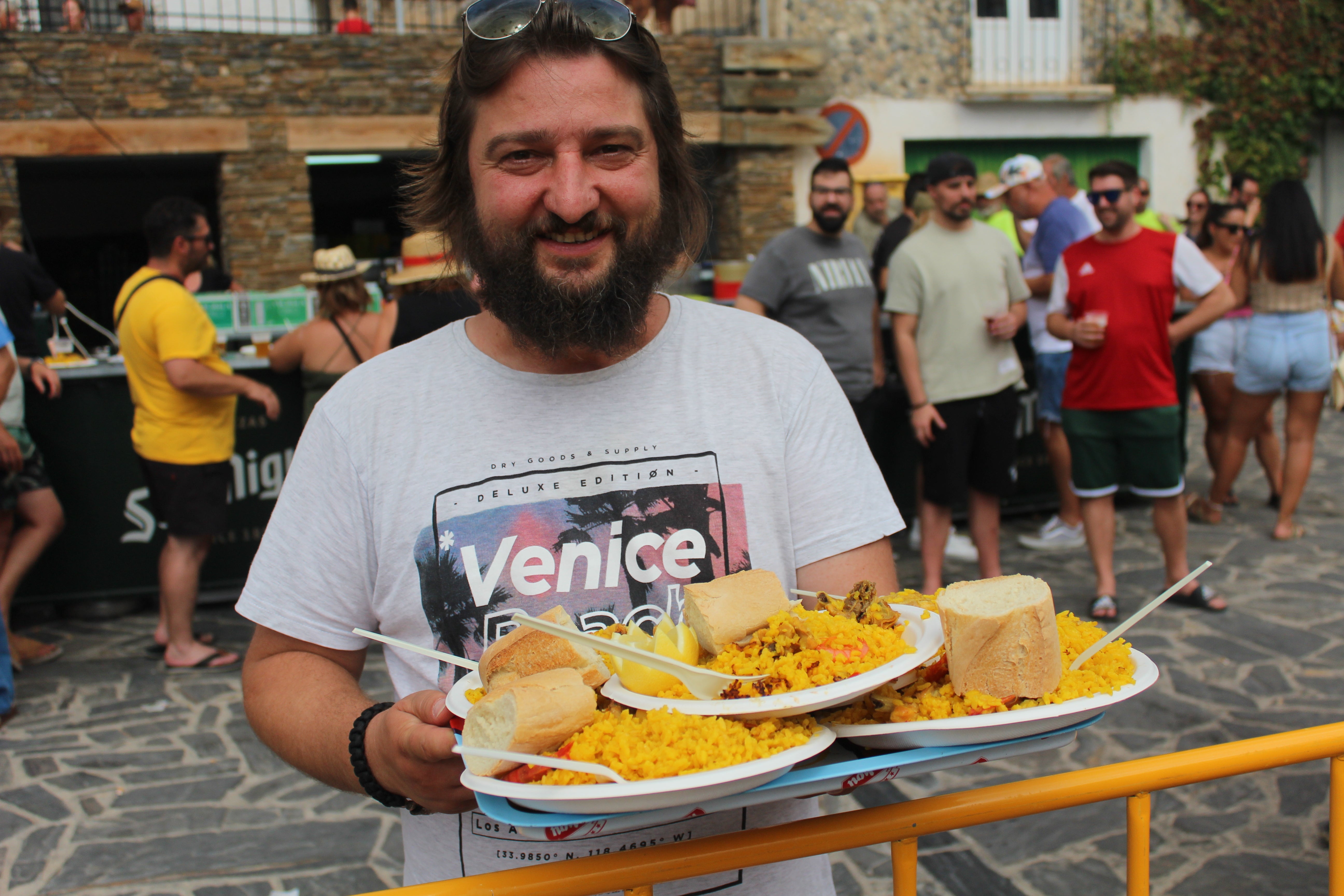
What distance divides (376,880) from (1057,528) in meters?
4.88

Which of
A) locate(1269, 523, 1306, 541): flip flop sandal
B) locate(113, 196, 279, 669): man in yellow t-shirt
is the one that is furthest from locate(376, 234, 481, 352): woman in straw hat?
locate(1269, 523, 1306, 541): flip flop sandal

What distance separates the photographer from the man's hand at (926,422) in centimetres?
538

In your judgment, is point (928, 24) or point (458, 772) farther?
point (928, 24)

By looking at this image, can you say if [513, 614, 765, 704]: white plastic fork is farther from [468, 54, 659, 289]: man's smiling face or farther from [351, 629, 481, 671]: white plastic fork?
[468, 54, 659, 289]: man's smiling face

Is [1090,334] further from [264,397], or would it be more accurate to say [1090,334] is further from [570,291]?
[570,291]

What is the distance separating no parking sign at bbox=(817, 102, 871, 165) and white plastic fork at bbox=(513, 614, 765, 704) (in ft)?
46.3

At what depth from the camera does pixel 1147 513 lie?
7316mm

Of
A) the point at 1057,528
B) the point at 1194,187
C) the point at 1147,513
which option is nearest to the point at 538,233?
the point at 1057,528

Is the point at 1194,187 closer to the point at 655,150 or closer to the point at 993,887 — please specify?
the point at 993,887

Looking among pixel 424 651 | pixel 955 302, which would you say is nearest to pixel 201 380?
pixel 955 302

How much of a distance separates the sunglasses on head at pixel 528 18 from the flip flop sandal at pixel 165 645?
4549 millimetres

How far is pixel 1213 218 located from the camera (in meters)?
7.19

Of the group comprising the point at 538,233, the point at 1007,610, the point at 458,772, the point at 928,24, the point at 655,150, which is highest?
the point at 928,24

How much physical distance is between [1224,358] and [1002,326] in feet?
8.73
